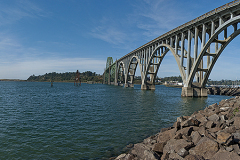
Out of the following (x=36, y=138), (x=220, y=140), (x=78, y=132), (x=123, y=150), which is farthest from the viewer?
(x=78, y=132)

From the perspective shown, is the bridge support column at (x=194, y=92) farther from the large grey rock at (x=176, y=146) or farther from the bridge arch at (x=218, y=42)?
the large grey rock at (x=176, y=146)

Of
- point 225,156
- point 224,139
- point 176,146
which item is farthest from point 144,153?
point 224,139

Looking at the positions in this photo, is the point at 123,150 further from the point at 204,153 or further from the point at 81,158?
the point at 204,153

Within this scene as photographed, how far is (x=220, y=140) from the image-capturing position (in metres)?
7.19

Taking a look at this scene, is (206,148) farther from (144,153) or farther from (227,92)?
(227,92)

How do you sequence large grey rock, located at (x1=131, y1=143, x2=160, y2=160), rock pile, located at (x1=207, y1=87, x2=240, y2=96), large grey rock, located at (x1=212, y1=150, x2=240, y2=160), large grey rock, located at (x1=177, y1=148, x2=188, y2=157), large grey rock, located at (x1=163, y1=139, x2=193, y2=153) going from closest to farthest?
large grey rock, located at (x1=212, y1=150, x2=240, y2=160)
large grey rock, located at (x1=177, y1=148, x2=188, y2=157)
large grey rock, located at (x1=131, y1=143, x2=160, y2=160)
large grey rock, located at (x1=163, y1=139, x2=193, y2=153)
rock pile, located at (x1=207, y1=87, x2=240, y2=96)

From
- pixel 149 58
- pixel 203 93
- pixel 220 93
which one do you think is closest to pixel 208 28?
pixel 203 93

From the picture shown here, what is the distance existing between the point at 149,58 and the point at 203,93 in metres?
34.3

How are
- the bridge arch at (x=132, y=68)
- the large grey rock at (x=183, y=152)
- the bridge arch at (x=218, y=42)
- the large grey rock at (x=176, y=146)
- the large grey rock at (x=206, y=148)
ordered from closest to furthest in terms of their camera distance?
1. the large grey rock at (x=206, y=148)
2. the large grey rock at (x=183, y=152)
3. the large grey rock at (x=176, y=146)
4. the bridge arch at (x=218, y=42)
5. the bridge arch at (x=132, y=68)

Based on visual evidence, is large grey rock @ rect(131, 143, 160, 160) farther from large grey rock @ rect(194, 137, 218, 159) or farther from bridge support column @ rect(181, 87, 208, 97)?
bridge support column @ rect(181, 87, 208, 97)

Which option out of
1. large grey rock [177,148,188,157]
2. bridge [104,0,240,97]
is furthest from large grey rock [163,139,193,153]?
bridge [104,0,240,97]

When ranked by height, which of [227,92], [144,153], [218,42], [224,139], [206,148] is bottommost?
[144,153]

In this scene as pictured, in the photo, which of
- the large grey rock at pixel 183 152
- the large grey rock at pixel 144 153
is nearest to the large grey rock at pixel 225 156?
the large grey rock at pixel 183 152

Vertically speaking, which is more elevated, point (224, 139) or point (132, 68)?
point (132, 68)
